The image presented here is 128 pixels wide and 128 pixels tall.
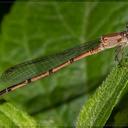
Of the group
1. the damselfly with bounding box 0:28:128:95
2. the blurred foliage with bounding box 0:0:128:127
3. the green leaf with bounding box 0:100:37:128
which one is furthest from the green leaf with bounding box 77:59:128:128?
the damselfly with bounding box 0:28:128:95

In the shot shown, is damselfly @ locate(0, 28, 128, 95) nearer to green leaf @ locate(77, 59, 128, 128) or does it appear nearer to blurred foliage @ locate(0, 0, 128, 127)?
blurred foliage @ locate(0, 0, 128, 127)

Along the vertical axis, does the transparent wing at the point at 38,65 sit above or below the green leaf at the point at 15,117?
above

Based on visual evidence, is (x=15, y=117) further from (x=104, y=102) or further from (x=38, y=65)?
(x=38, y=65)

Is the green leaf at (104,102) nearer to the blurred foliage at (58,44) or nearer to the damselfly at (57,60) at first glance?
the blurred foliage at (58,44)

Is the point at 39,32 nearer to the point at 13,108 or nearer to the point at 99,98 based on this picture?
the point at 13,108

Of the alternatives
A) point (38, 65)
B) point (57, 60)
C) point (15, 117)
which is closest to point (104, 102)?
point (15, 117)

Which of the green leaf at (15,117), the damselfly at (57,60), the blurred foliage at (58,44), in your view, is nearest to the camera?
the green leaf at (15,117)

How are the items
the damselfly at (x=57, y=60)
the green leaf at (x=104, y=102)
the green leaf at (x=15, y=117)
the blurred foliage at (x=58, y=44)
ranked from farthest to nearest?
the damselfly at (x=57, y=60) → the blurred foliage at (x=58, y=44) → the green leaf at (x=15, y=117) → the green leaf at (x=104, y=102)

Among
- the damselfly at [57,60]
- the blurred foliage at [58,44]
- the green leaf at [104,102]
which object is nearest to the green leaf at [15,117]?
the green leaf at [104,102]

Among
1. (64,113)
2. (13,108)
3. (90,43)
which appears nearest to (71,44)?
(90,43)
